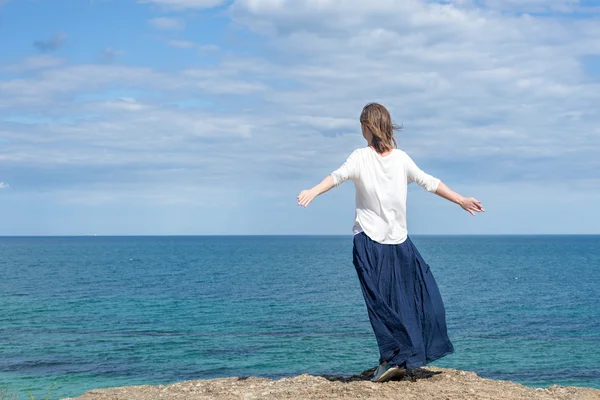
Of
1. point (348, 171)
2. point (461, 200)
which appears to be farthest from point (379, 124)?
point (461, 200)

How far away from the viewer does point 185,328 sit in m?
30.5

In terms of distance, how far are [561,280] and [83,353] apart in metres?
47.5

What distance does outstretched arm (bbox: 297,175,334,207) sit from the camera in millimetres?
6723

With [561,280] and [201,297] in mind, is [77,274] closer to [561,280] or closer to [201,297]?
[201,297]

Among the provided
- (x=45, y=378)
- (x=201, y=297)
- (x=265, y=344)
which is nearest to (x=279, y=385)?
(x=45, y=378)

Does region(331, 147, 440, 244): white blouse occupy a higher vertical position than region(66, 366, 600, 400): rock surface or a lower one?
higher

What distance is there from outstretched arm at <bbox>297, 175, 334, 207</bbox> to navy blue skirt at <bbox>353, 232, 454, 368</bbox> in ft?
2.67

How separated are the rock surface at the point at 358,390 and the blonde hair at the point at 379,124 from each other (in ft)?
8.52

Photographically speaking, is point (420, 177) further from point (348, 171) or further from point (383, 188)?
point (348, 171)

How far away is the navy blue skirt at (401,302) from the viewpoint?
7391mm

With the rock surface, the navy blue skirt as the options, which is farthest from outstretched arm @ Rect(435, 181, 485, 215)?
the rock surface

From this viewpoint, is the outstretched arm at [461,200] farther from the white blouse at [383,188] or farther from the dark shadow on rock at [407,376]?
the dark shadow on rock at [407,376]

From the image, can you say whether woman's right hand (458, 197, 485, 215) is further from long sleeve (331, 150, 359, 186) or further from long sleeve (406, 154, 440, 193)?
long sleeve (331, 150, 359, 186)

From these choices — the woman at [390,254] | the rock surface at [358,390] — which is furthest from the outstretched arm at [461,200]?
the rock surface at [358,390]
